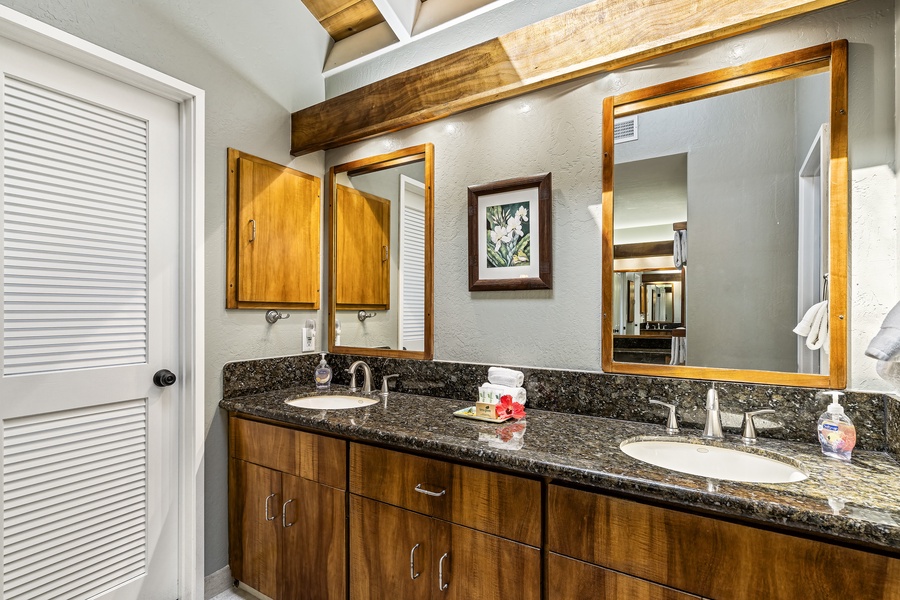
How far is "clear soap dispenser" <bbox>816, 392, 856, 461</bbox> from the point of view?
116 cm

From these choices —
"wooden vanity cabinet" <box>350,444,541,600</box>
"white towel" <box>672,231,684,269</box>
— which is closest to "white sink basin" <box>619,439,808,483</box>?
"wooden vanity cabinet" <box>350,444,541,600</box>

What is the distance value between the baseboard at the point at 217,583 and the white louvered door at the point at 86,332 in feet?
0.47

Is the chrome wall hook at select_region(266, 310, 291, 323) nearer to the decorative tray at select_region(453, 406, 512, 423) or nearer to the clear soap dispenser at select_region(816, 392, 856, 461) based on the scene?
the decorative tray at select_region(453, 406, 512, 423)

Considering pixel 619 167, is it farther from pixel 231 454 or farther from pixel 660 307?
pixel 231 454

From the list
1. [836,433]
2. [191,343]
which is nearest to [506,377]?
[836,433]

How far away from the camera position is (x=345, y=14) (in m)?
2.32

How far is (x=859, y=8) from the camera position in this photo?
1298 millimetres

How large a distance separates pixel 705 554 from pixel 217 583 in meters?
2.00

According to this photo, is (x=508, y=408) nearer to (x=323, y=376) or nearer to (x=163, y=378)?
(x=323, y=376)

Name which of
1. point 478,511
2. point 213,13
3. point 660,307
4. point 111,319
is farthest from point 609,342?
point 213,13

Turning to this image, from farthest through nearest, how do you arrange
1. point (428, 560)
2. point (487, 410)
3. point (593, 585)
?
point (487, 410)
point (428, 560)
point (593, 585)

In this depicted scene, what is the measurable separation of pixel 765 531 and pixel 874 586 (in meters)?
0.18

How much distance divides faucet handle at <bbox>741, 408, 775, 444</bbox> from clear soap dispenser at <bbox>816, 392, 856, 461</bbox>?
0.13 meters

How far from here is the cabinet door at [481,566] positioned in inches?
46.8
